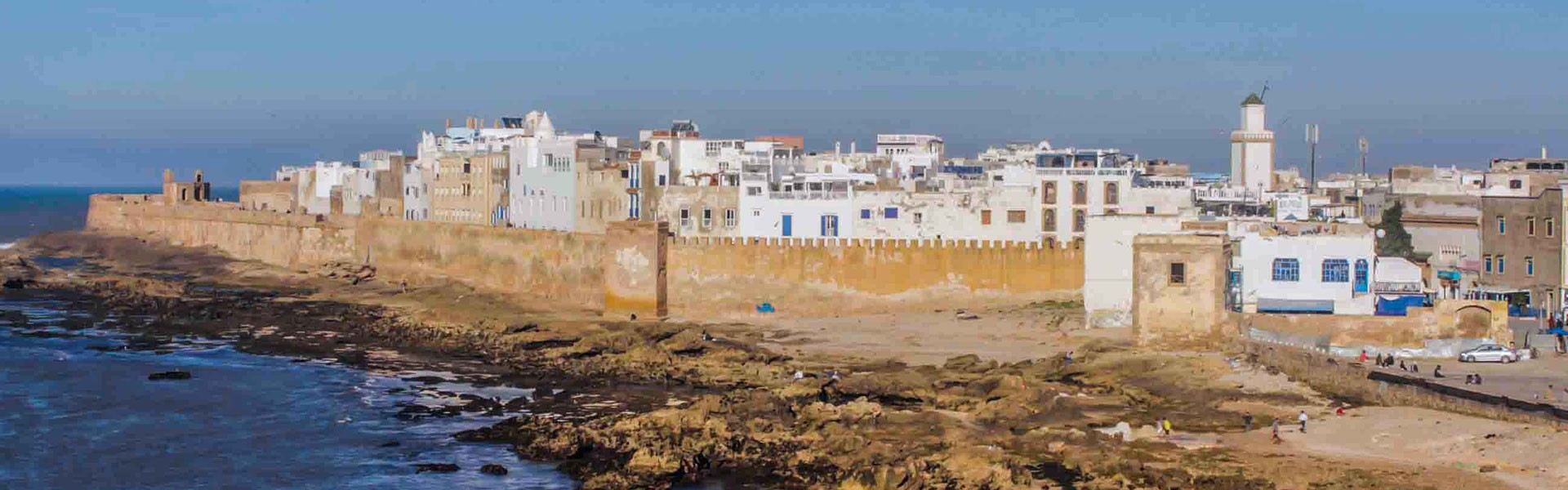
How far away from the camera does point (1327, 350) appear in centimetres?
3431

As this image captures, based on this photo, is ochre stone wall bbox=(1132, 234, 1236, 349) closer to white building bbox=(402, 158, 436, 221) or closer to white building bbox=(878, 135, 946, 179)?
white building bbox=(878, 135, 946, 179)

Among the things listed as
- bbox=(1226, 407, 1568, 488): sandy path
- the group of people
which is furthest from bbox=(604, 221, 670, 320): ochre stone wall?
bbox=(1226, 407, 1568, 488): sandy path

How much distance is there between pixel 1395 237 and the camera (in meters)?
46.4

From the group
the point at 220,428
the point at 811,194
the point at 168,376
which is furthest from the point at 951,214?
the point at 220,428

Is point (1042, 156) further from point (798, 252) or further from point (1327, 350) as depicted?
point (1327, 350)

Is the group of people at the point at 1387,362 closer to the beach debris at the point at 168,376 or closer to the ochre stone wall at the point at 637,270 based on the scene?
the ochre stone wall at the point at 637,270

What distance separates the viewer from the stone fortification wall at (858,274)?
1809 inches

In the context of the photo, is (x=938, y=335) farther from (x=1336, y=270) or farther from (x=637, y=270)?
(x=637, y=270)

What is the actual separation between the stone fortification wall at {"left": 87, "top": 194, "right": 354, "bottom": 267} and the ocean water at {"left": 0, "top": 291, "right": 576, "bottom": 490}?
23068 mm

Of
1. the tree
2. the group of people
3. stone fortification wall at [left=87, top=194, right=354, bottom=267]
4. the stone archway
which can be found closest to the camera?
the group of people

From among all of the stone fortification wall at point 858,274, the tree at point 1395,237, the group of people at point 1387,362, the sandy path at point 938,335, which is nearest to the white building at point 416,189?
the stone fortification wall at point 858,274

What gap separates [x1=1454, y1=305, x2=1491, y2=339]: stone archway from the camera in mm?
33719

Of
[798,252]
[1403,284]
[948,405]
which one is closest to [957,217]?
[798,252]

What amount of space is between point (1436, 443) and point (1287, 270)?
39.3 feet
